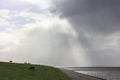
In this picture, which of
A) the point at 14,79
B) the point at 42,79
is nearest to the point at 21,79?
the point at 14,79

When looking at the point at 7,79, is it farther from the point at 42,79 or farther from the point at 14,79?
the point at 42,79

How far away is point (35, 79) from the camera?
54.4 meters

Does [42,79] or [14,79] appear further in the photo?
[42,79]

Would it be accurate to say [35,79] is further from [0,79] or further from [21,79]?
[0,79]

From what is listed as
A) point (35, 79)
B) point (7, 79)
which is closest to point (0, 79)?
point (7, 79)

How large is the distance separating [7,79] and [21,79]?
3168 mm

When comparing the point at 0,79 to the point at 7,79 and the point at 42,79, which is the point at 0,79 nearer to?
the point at 7,79

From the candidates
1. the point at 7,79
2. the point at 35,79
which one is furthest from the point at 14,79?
the point at 35,79

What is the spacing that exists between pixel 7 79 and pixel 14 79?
1.58m

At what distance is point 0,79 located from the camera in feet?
167

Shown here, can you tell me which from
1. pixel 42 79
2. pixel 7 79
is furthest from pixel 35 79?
pixel 7 79

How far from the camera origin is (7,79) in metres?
51.5

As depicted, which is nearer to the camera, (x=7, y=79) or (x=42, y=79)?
(x=7, y=79)

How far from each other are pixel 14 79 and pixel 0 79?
10.1 ft
